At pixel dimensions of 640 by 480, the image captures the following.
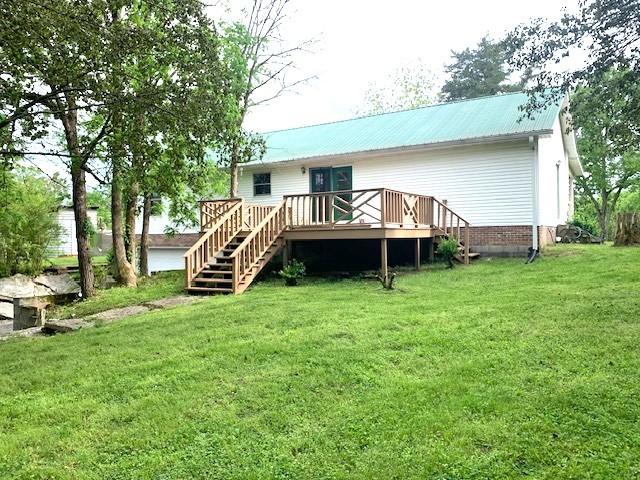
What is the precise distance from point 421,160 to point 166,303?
8.83 m

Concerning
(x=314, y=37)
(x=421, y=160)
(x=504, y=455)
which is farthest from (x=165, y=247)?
(x=504, y=455)

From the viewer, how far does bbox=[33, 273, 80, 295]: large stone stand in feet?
40.7

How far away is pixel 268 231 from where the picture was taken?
11938 millimetres

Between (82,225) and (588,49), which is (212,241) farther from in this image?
(588,49)

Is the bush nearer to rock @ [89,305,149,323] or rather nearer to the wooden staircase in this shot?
the wooden staircase

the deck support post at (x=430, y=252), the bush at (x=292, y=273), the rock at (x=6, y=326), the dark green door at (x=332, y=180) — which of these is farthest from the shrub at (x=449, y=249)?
the rock at (x=6, y=326)

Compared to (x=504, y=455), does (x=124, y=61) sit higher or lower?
higher

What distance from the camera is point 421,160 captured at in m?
15.0

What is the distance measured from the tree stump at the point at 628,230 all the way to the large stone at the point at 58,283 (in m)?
14.6

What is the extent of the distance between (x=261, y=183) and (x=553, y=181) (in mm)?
10064

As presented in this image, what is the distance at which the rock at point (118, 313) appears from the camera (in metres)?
8.66

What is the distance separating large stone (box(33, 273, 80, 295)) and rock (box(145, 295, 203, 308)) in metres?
3.56

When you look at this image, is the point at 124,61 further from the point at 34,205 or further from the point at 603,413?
the point at 34,205

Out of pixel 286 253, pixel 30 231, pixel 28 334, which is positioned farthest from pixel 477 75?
pixel 28 334
